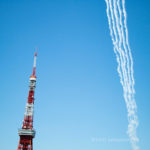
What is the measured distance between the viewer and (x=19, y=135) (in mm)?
103000

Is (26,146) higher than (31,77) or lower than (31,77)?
lower

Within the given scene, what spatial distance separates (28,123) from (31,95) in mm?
11733

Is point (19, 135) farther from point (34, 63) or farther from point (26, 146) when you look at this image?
point (34, 63)

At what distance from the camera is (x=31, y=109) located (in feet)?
349

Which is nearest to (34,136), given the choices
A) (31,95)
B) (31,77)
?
(31,95)

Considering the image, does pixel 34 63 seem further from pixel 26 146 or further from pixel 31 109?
pixel 26 146

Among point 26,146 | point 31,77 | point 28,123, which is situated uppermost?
point 31,77

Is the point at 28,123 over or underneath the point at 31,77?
underneath

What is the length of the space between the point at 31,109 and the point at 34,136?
10933 mm

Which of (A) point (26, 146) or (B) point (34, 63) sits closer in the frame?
(A) point (26, 146)

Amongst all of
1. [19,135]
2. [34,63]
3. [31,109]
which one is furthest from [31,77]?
[19,135]

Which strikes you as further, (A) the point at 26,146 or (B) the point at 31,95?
(B) the point at 31,95

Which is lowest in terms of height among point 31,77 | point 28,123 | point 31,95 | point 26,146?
point 26,146

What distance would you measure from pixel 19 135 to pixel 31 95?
16.9 metres
